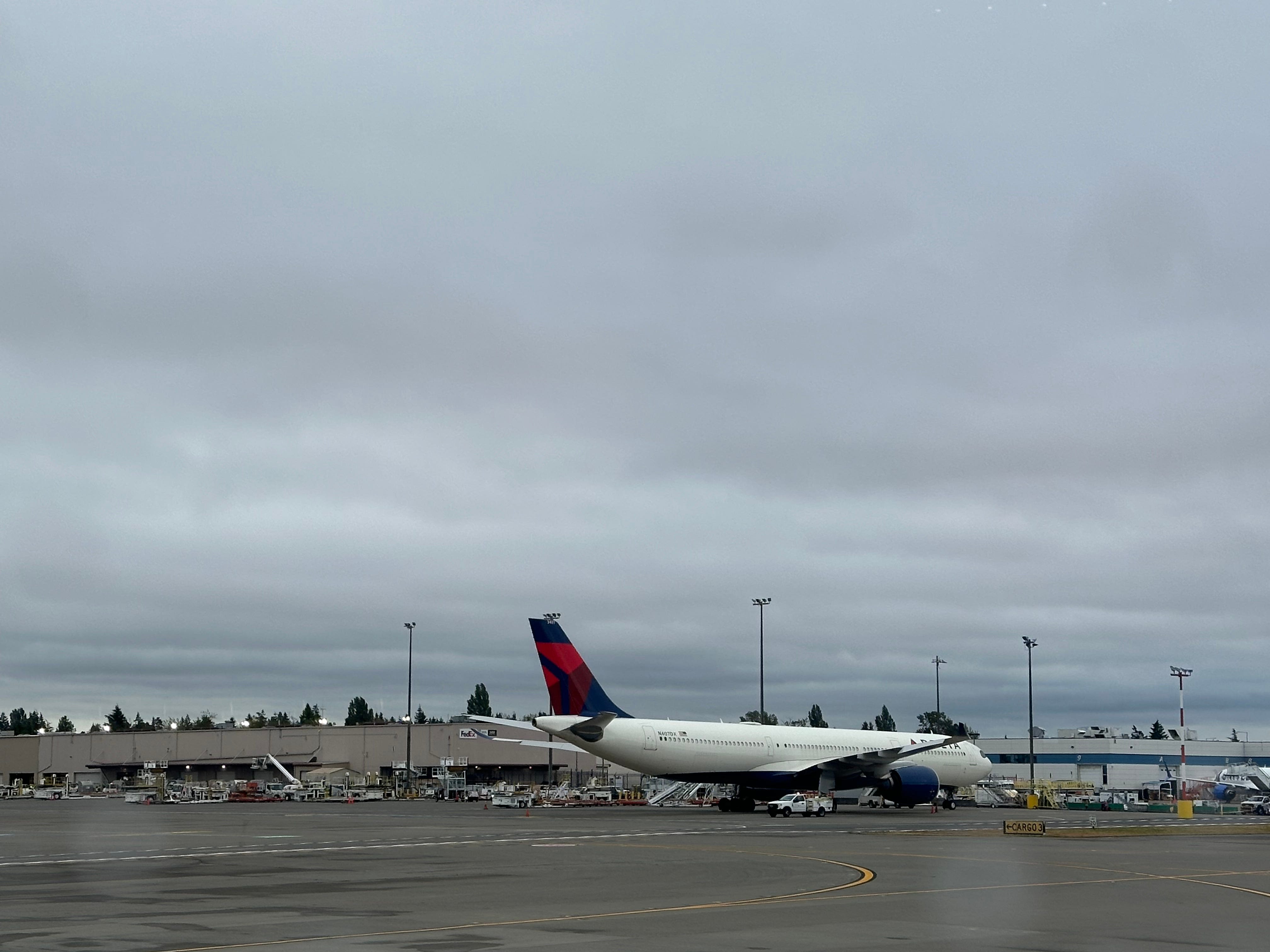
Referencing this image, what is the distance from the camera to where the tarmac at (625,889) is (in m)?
18.3

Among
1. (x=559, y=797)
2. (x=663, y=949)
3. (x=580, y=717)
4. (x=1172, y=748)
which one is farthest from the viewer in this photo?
(x=1172, y=748)

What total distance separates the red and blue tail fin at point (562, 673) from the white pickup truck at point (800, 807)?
8.77 m

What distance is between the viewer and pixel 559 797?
9094cm

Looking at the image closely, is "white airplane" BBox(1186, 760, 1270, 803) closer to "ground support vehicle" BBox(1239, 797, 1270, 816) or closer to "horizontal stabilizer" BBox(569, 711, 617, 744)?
"ground support vehicle" BBox(1239, 797, 1270, 816)

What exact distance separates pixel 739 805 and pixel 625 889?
50251 millimetres

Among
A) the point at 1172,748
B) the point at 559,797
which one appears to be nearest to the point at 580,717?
the point at 559,797

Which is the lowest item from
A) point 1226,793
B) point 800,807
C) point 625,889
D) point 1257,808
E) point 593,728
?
point 1226,793

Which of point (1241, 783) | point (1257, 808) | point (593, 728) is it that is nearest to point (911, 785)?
point (593, 728)

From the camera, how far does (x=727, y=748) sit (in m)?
69.9

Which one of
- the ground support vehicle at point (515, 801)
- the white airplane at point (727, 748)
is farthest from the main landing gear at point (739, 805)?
the ground support vehicle at point (515, 801)

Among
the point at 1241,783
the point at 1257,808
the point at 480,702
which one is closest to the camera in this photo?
the point at 1257,808

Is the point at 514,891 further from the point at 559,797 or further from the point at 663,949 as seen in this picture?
the point at 559,797

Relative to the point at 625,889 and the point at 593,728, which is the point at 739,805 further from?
the point at 625,889

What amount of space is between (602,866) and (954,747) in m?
55.3
